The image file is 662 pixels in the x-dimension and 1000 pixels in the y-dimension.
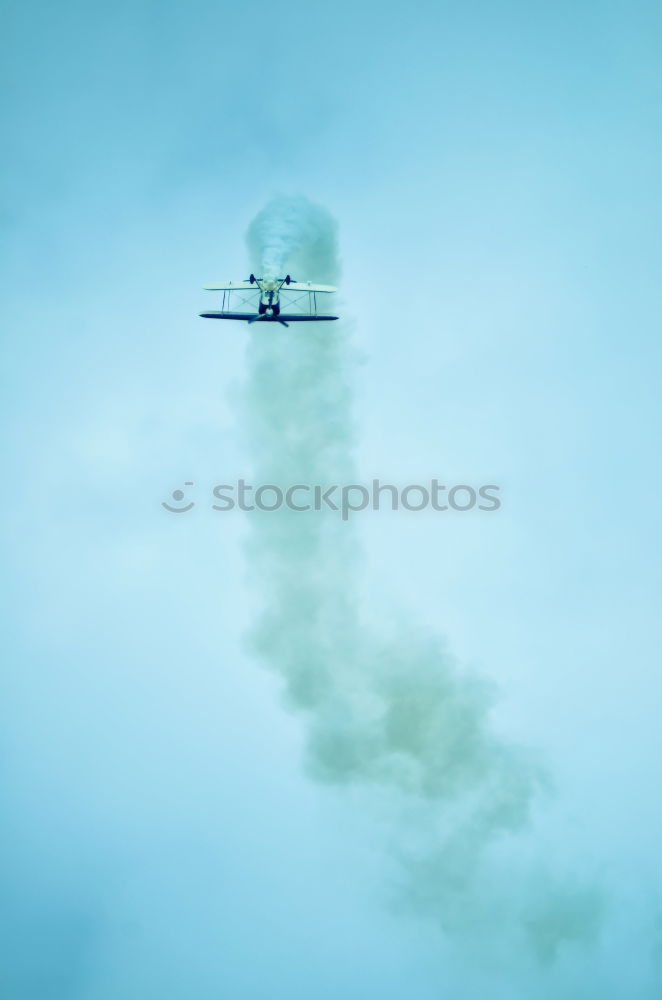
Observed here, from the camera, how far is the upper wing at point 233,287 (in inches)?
2659

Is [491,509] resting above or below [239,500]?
above

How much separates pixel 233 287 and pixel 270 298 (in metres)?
3.97

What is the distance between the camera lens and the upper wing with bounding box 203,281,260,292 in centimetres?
6755

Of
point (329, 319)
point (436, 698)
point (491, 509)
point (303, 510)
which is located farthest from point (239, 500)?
point (491, 509)

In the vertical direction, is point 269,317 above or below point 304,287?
below

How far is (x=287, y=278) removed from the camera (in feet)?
221

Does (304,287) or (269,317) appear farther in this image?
(304,287)

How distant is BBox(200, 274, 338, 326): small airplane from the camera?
6688 cm

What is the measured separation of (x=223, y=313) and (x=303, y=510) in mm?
20696

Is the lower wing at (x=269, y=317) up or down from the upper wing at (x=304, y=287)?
down

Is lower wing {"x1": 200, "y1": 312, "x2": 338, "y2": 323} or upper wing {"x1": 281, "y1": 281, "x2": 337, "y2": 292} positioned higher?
upper wing {"x1": 281, "y1": 281, "x2": 337, "y2": 292}

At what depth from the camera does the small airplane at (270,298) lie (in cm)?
6688

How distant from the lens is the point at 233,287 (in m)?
68.8

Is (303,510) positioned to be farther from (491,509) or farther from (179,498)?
(491,509)
